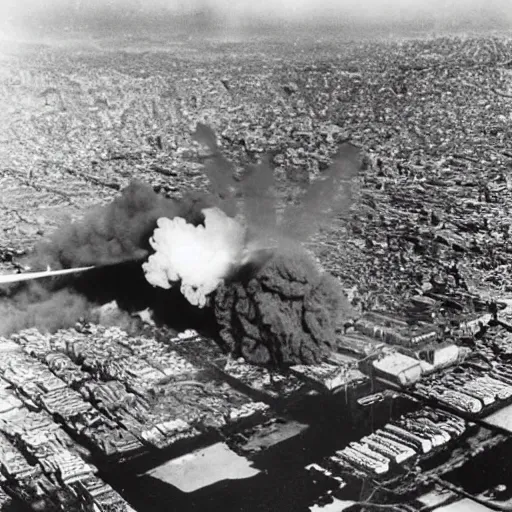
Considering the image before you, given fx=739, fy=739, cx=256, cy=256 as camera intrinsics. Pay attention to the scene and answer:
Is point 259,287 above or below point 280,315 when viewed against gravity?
above

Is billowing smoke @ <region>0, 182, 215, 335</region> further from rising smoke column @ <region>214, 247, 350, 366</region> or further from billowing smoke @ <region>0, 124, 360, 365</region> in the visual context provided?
rising smoke column @ <region>214, 247, 350, 366</region>

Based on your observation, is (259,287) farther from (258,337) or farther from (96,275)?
(96,275)

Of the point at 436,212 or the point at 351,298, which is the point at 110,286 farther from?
the point at 436,212

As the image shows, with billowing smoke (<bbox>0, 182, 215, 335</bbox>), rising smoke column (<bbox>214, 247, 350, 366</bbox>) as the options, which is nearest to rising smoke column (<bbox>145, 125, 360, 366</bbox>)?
rising smoke column (<bbox>214, 247, 350, 366</bbox>)

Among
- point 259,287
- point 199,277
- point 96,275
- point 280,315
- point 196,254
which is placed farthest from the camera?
point 96,275

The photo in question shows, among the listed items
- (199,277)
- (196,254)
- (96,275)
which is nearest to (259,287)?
(199,277)

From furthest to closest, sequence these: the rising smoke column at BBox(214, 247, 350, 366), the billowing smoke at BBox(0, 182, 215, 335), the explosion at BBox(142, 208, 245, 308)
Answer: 1. the billowing smoke at BBox(0, 182, 215, 335)
2. the explosion at BBox(142, 208, 245, 308)
3. the rising smoke column at BBox(214, 247, 350, 366)

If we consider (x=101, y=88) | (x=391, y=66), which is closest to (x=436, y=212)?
(x=391, y=66)

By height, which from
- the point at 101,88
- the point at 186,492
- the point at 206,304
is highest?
the point at 101,88

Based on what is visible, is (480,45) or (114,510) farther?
(480,45)
